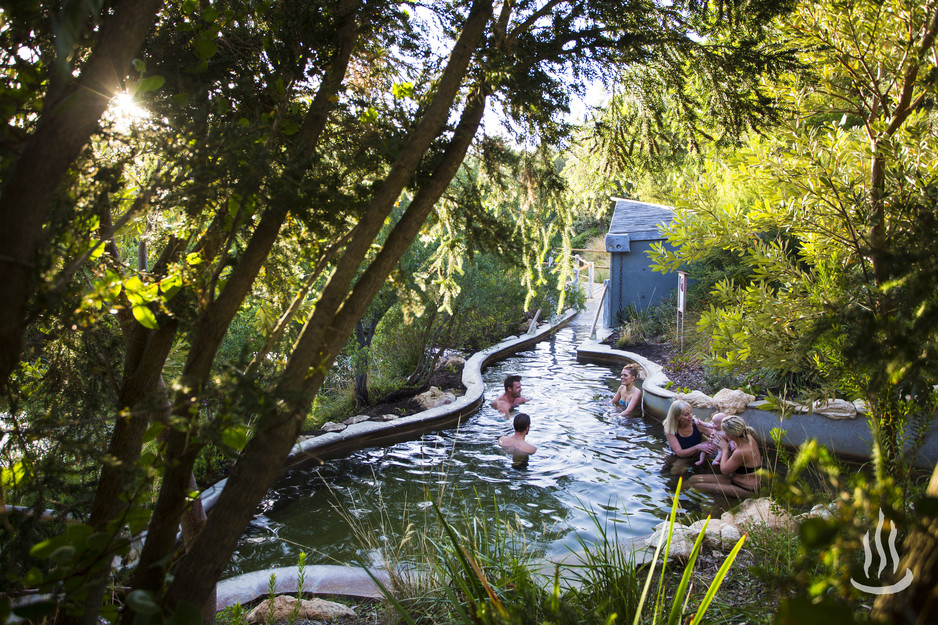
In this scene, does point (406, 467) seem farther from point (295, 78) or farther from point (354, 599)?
point (295, 78)

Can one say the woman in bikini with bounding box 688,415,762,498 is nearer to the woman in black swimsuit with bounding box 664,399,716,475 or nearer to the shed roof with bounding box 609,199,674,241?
the woman in black swimsuit with bounding box 664,399,716,475

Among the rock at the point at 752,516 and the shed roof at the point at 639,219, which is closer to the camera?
the rock at the point at 752,516

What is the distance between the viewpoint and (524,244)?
298cm

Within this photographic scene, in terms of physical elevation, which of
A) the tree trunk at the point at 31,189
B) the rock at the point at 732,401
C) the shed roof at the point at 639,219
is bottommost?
the rock at the point at 732,401

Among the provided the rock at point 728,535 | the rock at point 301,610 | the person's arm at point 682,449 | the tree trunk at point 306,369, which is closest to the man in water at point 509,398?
A: the person's arm at point 682,449

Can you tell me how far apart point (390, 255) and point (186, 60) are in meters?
1.42

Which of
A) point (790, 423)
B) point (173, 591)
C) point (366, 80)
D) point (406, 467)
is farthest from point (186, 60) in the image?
point (790, 423)

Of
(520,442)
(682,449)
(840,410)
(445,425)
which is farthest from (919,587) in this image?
(445,425)

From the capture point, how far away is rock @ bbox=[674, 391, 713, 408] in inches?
337

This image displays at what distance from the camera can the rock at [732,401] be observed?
811 centimetres

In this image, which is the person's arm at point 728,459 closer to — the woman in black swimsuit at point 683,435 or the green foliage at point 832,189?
the woman in black swimsuit at point 683,435

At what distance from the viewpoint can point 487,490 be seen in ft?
21.8

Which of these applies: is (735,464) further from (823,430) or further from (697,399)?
(697,399)

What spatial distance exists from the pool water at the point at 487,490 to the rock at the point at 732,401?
0.97 metres
